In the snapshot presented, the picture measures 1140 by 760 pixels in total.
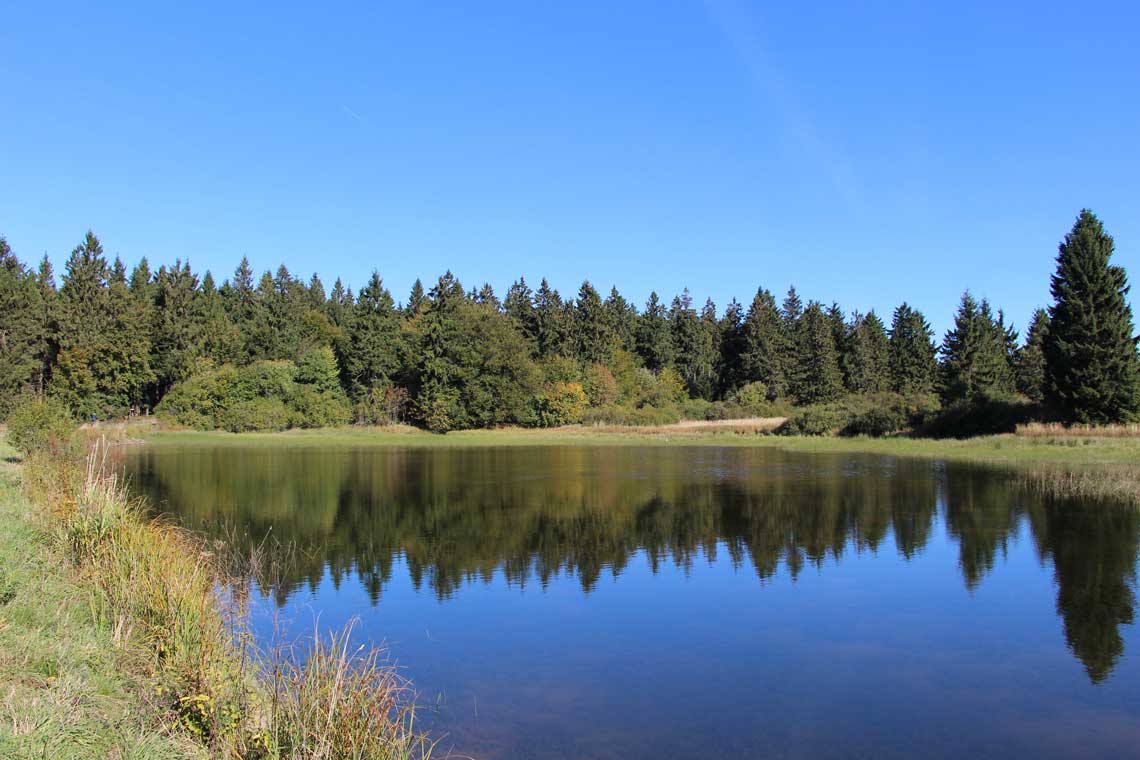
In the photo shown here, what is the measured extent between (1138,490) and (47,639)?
28.9 m

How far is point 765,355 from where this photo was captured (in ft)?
311

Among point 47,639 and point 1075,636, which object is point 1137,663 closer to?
point 1075,636

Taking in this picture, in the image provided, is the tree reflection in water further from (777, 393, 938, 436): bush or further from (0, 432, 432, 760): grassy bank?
(777, 393, 938, 436): bush

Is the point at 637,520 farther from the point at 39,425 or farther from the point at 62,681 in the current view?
the point at 39,425

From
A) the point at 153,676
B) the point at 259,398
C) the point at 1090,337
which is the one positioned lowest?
the point at 153,676

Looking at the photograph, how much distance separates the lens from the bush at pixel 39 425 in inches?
1062

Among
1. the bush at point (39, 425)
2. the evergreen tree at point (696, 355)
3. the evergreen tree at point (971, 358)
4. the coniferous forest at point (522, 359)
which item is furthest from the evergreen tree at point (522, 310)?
the bush at point (39, 425)

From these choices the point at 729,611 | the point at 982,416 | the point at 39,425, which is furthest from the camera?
the point at 982,416

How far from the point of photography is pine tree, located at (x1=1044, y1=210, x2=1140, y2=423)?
46.5 meters

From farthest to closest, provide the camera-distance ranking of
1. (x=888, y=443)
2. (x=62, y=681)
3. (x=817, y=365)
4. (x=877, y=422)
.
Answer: (x=817, y=365) < (x=877, y=422) < (x=888, y=443) < (x=62, y=681)

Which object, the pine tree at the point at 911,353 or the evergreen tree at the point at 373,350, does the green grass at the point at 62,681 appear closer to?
the evergreen tree at the point at 373,350

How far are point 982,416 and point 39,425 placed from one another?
5137 cm

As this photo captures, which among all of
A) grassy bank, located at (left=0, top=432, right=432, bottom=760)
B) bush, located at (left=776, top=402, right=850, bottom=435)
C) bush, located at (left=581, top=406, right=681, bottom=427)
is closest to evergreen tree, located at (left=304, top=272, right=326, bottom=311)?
bush, located at (left=581, top=406, right=681, bottom=427)

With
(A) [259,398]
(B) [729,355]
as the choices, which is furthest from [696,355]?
(A) [259,398]
